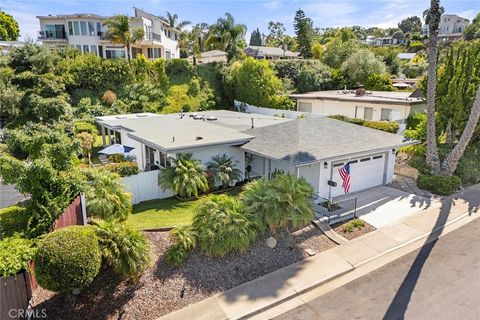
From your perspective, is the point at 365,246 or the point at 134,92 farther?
the point at 134,92

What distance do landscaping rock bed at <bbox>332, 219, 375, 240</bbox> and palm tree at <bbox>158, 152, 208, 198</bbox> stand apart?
6886 millimetres

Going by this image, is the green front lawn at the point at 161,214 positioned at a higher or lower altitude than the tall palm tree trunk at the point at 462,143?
lower

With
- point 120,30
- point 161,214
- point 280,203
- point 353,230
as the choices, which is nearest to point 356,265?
point 353,230

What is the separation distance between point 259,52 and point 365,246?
61010 mm

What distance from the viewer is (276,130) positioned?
19.4 metres

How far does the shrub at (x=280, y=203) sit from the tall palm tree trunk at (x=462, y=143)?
10944 mm

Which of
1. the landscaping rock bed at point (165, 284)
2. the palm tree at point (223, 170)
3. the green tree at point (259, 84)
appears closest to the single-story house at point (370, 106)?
the green tree at point (259, 84)

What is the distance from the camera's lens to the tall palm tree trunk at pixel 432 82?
16.6 metres

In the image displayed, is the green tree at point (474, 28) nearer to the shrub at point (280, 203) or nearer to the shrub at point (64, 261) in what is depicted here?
the shrub at point (280, 203)

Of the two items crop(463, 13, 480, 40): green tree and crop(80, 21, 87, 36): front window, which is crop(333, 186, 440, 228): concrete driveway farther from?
crop(80, 21, 87, 36): front window

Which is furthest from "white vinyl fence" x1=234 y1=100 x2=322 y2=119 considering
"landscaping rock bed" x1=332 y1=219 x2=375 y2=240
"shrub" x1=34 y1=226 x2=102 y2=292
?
"shrub" x1=34 y1=226 x2=102 y2=292

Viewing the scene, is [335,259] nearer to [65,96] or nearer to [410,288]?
[410,288]

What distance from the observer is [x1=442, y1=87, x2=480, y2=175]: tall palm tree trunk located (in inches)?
685

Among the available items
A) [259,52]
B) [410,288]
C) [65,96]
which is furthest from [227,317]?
[259,52]
